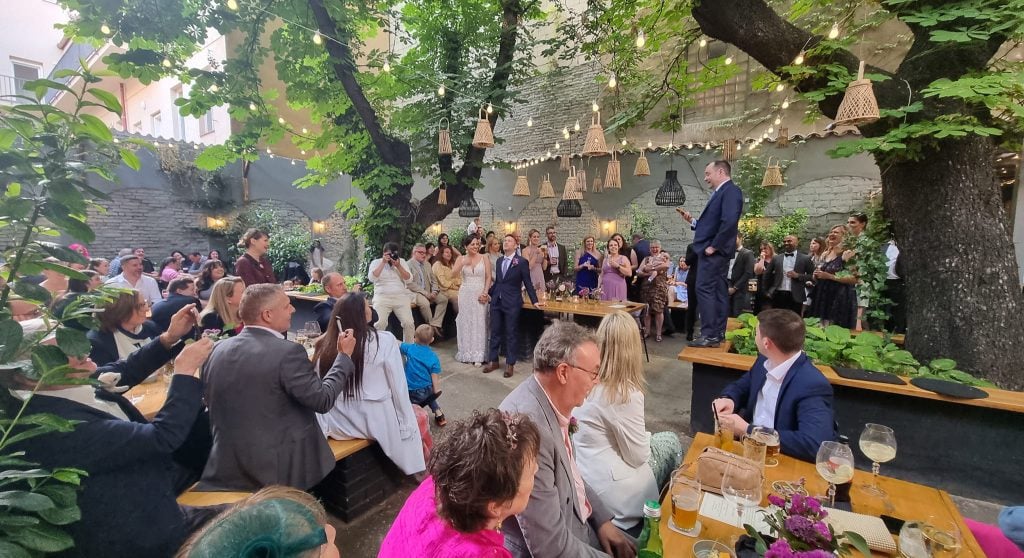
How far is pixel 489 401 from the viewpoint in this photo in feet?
15.7

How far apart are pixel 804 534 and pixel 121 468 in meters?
2.39

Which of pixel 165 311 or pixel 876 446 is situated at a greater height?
pixel 165 311

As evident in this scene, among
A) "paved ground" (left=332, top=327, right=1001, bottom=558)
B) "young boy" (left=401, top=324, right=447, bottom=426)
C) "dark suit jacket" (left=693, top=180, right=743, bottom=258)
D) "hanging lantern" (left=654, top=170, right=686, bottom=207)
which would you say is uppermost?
"hanging lantern" (left=654, top=170, right=686, bottom=207)

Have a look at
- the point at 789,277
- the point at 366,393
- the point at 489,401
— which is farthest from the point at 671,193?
the point at 366,393

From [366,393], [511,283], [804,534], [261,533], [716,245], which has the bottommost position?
[366,393]

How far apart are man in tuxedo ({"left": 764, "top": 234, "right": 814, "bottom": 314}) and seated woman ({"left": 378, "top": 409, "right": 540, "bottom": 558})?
22.1 ft

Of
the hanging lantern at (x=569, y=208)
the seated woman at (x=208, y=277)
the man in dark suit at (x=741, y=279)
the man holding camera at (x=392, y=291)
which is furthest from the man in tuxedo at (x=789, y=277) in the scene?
the seated woman at (x=208, y=277)

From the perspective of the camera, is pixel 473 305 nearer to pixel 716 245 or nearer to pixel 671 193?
pixel 716 245

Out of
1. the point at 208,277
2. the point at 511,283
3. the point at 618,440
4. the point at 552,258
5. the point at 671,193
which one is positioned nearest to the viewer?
the point at 618,440

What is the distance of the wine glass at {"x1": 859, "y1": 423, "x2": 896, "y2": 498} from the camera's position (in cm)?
175

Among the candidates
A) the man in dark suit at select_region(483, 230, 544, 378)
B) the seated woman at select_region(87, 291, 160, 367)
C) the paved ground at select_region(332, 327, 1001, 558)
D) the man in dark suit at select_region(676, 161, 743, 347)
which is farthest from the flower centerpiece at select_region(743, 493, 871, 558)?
the man in dark suit at select_region(483, 230, 544, 378)

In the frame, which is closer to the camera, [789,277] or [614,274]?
[789,277]

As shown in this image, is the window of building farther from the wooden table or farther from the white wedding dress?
the wooden table

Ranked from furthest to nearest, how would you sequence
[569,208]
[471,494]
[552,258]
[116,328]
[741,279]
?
[569,208], [552,258], [741,279], [116,328], [471,494]
